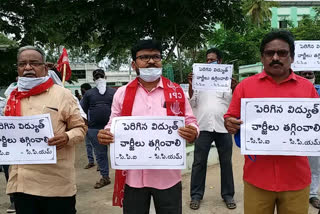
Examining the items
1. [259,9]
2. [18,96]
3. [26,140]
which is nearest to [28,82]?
[18,96]

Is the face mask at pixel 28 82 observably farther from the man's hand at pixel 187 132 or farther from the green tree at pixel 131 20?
the green tree at pixel 131 20

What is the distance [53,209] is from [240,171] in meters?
4.18

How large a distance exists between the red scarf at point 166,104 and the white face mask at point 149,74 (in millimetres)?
83

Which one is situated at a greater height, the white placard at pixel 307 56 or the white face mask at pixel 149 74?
the white placard at pixel 307 56

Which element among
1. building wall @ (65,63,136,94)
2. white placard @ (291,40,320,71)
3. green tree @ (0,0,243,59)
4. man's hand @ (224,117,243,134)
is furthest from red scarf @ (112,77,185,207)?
building wall @ (65,63,136,94)

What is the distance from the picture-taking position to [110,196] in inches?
193

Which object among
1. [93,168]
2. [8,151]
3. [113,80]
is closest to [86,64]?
[113,80]

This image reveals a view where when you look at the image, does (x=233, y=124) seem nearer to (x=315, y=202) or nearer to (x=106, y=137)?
(x=106, y=137)

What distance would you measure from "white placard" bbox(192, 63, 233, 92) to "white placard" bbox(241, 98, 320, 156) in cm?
184

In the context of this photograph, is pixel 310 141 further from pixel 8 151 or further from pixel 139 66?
pixel 8 151

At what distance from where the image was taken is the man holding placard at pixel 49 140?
2359 millimetres

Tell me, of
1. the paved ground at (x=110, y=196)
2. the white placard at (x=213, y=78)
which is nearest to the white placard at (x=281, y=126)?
the white placard at (x=213, y=78)

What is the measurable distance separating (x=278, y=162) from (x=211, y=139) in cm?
199

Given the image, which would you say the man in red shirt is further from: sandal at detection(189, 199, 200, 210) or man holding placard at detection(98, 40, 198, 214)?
sandal at detection(189, 199, 200, 210)
